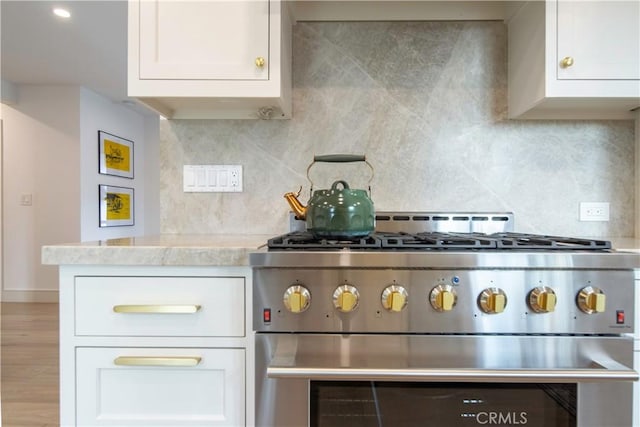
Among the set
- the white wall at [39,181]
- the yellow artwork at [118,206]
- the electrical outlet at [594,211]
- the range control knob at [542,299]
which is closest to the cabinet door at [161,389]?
the range control knob at [542,299]

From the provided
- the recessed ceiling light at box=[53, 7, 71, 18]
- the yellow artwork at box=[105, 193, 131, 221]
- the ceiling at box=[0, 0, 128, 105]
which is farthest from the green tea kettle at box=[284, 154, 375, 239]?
the yellow artwork at box=[105, 193, 131, 221]

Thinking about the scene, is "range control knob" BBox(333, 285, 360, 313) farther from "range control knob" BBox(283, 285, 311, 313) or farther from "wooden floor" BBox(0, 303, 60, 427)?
"wooden floor" BBox(0, 303, 60, 427)

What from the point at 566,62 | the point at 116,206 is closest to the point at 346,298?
the point at 566,62

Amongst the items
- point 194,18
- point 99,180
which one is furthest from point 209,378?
point 99,180

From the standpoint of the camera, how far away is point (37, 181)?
412 cm

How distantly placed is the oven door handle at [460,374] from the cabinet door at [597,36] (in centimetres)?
93

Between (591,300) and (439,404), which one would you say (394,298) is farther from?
(591,300)

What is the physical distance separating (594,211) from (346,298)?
1270mm

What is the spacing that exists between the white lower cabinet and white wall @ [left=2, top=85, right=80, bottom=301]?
3869mm

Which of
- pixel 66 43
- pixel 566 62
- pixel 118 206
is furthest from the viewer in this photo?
pixel 118 206

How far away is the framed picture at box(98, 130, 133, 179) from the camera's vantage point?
14.8 feet

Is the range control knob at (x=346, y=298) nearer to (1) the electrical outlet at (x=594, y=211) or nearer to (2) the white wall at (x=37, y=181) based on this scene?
(1) the electrical outlet at (x=594, y=211)

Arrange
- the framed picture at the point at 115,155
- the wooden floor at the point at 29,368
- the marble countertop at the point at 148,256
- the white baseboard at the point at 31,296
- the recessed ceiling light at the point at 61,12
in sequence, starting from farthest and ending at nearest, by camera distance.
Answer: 1. the framed picture at the point at 115,155
2. the white baseboard at the point at 31,296
3. the recessed ceiling light at the point at 61,12
4. the wooden floor at the point at 29,368
5. the marble countertop at the point at 148,256

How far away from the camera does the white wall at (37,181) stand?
4.12 m
